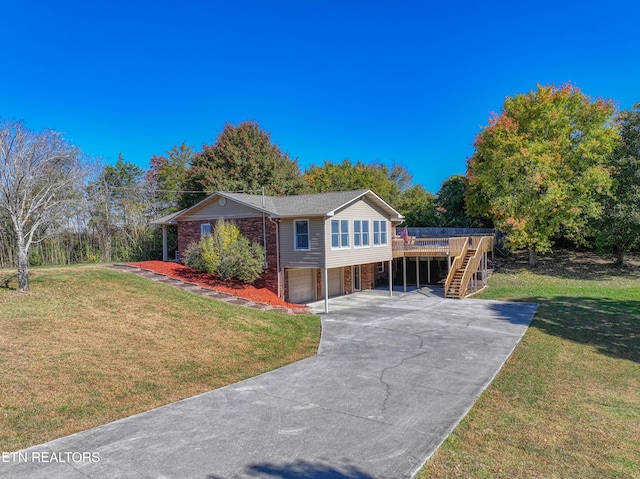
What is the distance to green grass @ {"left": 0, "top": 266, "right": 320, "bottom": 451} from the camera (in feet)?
20.7

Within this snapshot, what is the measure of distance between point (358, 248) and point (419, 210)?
17574 mm

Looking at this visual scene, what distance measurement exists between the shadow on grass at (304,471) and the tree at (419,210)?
30.0 m

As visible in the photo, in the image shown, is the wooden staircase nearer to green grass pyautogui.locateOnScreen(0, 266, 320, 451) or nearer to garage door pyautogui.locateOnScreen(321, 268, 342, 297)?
garage door pyautogui.locateOnScreen(321, 268, 342, 297)

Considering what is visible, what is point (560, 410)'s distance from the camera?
6.51 metres

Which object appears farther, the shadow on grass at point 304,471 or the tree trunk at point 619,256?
the tree trunk at point 619,256

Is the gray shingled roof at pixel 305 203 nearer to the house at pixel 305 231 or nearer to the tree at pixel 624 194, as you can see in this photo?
the house at pixel 305 231

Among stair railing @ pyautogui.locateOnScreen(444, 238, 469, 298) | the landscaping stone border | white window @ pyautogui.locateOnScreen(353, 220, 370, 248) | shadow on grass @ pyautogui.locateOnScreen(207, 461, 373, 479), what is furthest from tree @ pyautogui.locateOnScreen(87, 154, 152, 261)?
shadow on grass @ pyautogui.locateOnScreen(207, 461, 373, 479)

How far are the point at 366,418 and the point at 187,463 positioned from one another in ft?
8.78

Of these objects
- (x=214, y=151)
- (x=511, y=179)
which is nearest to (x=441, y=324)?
(x=511, y=179)

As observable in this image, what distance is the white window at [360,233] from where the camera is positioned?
18.9 metres

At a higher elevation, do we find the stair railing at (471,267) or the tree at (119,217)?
the tree at (119,217)

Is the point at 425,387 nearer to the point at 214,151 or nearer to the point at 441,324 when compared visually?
the point at 441,324

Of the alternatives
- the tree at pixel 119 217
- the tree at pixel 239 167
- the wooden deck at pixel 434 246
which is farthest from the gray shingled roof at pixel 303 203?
the tree at pixel 239 167

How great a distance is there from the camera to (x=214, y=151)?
28.6 m
